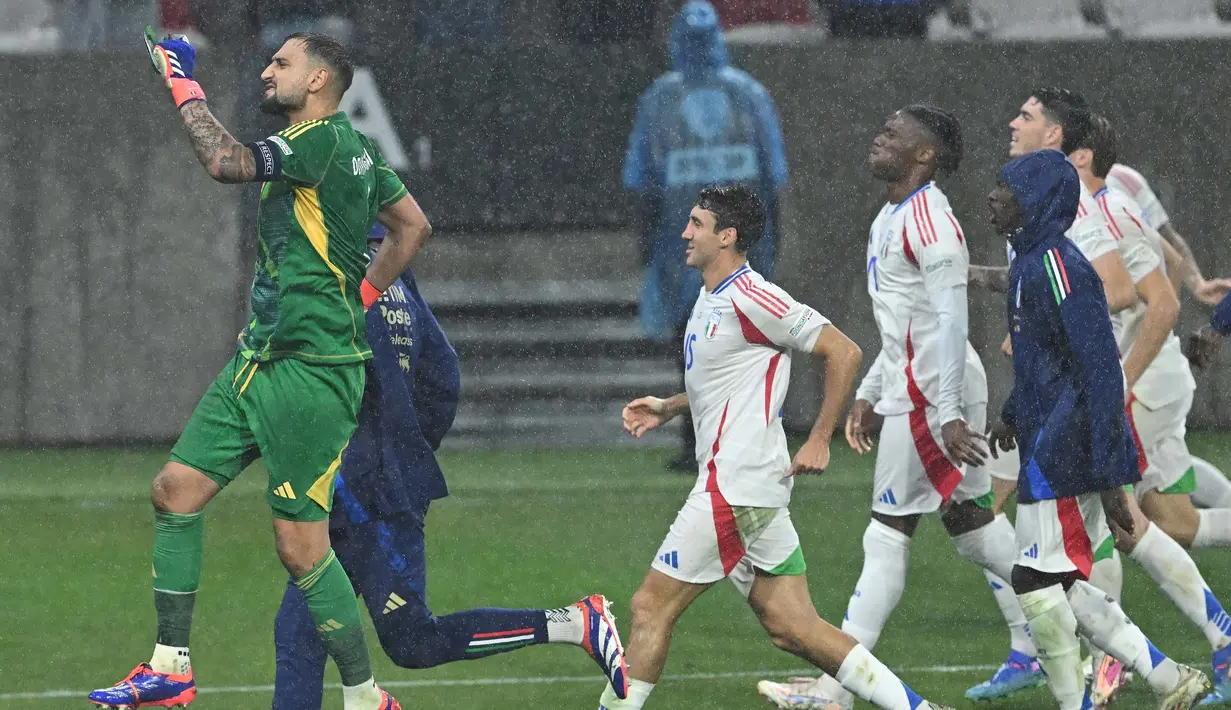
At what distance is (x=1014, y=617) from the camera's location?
6973 mm

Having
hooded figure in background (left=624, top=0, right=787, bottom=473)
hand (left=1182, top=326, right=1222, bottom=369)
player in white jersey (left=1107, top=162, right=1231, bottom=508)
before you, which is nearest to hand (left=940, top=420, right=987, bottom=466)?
hand (left=1182, top=326, right=1222, bottom=369)

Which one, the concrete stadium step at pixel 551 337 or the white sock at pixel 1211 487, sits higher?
the white sock at pixel 1211 487

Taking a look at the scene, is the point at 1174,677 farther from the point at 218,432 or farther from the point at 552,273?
the point at 552,273

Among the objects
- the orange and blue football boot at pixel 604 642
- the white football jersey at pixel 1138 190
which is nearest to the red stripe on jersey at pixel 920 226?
the white football jersey at pixel 1138 190

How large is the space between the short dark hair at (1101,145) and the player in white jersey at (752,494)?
7.12 feet

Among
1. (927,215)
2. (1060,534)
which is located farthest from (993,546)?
(927,215)

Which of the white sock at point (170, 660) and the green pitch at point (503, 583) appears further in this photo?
the green pitch at point (503, 583)

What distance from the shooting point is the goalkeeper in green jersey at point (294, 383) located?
5.49 m

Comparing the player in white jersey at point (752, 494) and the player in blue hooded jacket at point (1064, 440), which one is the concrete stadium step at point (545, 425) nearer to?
the player in blue hooded jacket at point (1064, 440)

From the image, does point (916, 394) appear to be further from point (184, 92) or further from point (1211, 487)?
point (184, 92)

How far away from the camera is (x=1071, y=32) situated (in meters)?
14.7

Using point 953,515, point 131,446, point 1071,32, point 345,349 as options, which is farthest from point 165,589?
point 1071,32

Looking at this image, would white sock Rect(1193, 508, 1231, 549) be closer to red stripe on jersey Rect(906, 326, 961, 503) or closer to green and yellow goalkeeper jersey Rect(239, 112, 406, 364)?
red stripe on jersey Rect(906, 326, 961, 503)

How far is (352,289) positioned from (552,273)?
8.28 meters
